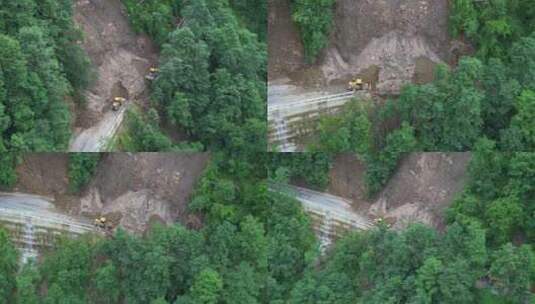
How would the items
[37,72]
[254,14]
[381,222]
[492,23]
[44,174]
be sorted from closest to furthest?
[37,72]
[381,222]
[492,23]
[44,174]
[254,14]

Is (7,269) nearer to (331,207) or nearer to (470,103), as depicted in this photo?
(331,207)

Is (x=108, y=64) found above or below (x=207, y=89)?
above

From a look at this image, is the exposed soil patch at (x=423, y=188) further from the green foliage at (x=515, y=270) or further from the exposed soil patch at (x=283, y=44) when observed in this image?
the exposed soil patch at (x=283, y=44)

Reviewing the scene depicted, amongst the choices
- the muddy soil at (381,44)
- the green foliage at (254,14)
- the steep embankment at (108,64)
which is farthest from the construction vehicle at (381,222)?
the steep embankment at (108,64)

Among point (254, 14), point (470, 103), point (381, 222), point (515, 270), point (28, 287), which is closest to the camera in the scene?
point (515, 270)

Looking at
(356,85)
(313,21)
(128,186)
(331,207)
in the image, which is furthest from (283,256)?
(313,21)

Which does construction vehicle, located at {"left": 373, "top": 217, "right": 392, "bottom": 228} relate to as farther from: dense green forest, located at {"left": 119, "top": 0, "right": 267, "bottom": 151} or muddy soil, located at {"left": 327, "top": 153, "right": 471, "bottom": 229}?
dense green forest, located at {"left": 119, "top": 0, "right": 267, "bottom": 151}

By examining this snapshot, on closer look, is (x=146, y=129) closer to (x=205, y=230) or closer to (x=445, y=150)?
(x=205, y=230)

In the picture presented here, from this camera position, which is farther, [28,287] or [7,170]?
[7,170]
